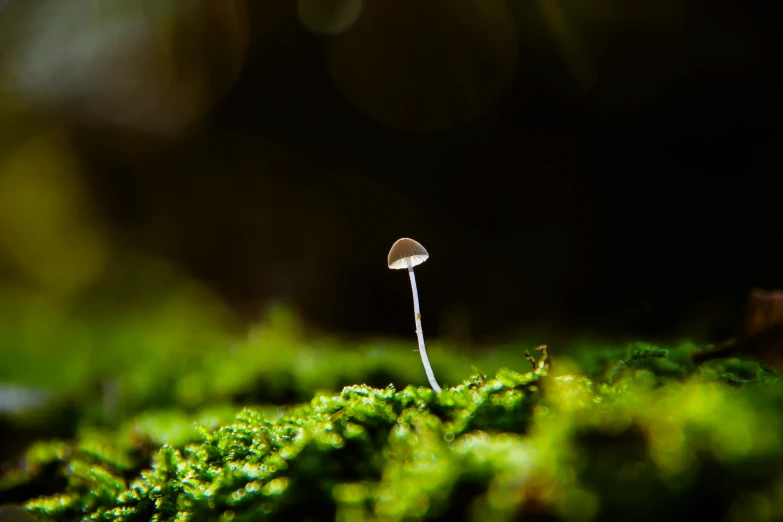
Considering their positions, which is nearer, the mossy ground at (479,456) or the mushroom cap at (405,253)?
the mossy ground at (479,456)

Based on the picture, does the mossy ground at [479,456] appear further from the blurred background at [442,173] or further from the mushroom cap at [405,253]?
the blurred background at [442,173]

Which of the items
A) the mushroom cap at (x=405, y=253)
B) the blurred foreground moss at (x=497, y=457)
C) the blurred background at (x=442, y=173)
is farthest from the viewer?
the blurred background at (x=442, y=173)

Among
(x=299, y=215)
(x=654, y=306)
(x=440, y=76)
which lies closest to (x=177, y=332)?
(x=299, y=215)

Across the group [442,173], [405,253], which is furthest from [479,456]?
[442,173]

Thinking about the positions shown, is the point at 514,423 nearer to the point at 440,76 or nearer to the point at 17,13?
the point at 440,76

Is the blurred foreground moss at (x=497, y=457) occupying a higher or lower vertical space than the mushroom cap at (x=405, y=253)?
lower

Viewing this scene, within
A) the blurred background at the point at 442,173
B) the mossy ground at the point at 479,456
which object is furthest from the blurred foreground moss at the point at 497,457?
the blurred background at the point at 442,173

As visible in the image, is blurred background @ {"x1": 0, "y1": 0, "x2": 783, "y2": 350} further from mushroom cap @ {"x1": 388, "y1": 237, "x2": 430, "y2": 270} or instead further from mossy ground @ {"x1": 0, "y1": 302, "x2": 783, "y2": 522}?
mossy ground @ {"x1": 0, "y1": 302, "x2": 783, "y2": 522}

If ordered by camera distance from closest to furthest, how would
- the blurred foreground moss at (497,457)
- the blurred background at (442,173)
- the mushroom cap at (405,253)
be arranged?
the blurred foreground moss at (497,457) → the mushroom cap at (405,253) → the blurred background at (442,173)
